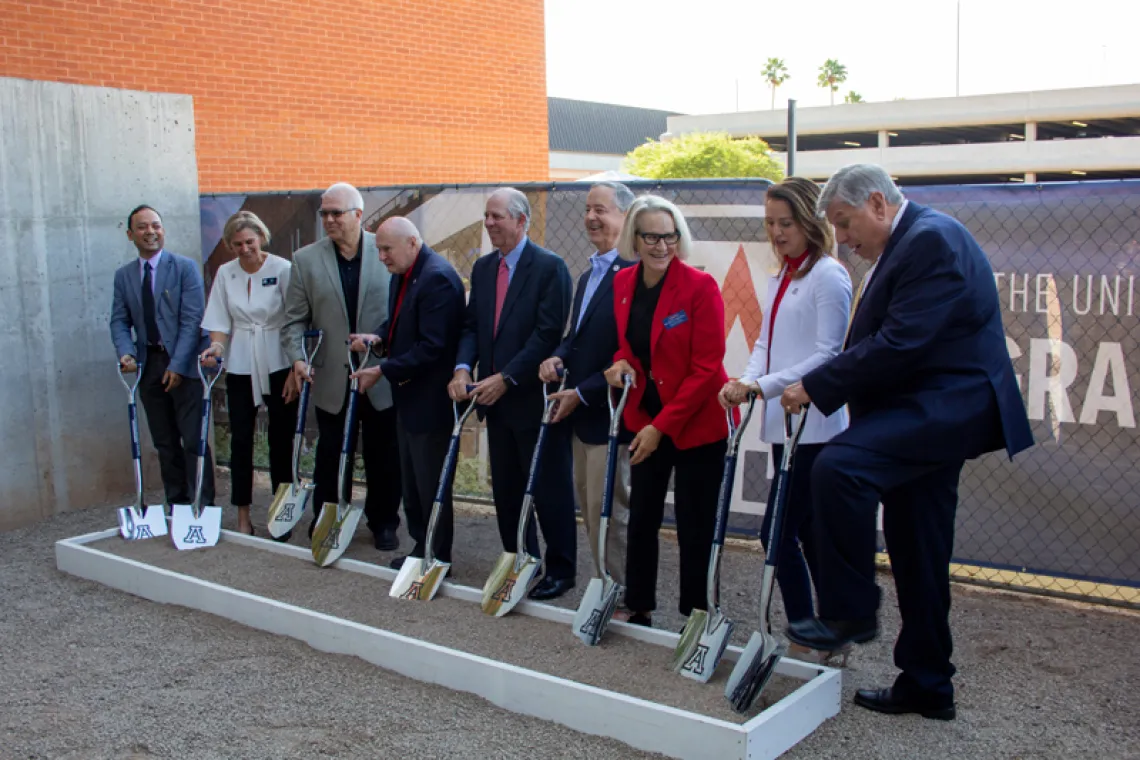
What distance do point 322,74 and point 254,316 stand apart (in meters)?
7.38

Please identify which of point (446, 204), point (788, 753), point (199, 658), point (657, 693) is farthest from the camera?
point (446, 204)

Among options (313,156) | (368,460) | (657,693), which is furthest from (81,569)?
(313,156)

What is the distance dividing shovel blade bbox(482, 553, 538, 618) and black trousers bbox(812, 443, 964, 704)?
1.56 metres

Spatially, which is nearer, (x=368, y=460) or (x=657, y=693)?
(x=657, y=693)

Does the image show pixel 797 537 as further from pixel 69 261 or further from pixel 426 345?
pixel 69 261

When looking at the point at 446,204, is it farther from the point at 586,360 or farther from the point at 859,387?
the point at 859,387

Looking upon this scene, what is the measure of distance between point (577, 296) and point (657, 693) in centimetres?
186

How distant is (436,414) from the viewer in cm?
543

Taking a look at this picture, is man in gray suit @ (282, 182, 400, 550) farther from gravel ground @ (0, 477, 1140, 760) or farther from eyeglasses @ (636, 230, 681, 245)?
eyeglasses @ (636, 230, 681, 245)

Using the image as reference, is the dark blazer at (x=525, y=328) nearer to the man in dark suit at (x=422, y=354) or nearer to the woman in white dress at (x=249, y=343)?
the man in dark suit at (x=422, y=354)

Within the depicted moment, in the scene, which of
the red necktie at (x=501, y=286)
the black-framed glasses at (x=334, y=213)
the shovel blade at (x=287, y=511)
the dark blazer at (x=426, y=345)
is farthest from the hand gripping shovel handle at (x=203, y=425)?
the red necktie at (x=501, y=286)

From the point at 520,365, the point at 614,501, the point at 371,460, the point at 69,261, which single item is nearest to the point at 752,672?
the point at 614,501

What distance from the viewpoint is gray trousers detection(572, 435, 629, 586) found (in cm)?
480

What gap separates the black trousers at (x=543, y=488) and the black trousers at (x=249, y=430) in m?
1.74
